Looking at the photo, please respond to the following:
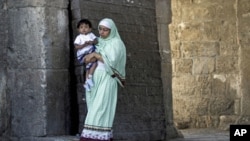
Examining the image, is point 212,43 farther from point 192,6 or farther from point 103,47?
point 103,47

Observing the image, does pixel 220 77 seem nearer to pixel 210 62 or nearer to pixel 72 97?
pixel 210 62

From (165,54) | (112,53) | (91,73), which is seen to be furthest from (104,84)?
(165,54)

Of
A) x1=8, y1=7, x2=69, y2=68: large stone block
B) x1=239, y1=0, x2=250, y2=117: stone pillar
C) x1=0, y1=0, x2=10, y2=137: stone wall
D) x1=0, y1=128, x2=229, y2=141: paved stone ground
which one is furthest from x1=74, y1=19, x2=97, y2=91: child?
x1=239, y1=0, x2=250, y2=117: stone pillar

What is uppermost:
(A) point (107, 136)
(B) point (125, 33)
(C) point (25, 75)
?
(B) point (125, 33)

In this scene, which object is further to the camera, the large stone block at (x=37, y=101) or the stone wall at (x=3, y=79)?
the stone wall at (x=3, y=79)

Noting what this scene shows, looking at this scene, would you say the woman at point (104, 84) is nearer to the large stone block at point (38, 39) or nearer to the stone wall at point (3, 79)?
the large stone block at point (38, 39)

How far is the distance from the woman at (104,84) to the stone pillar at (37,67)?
34.6 inches

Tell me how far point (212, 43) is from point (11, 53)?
5261 mm

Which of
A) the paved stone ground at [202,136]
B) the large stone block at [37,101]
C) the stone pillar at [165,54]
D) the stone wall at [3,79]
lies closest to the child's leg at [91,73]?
the large stone block at [37,101]

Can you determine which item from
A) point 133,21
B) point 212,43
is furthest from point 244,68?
point 133,21

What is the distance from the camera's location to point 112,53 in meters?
6.20

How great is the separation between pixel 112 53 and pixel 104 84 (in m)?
0.31

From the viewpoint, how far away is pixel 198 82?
11602 millimetres

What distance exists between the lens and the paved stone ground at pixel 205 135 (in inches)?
349
